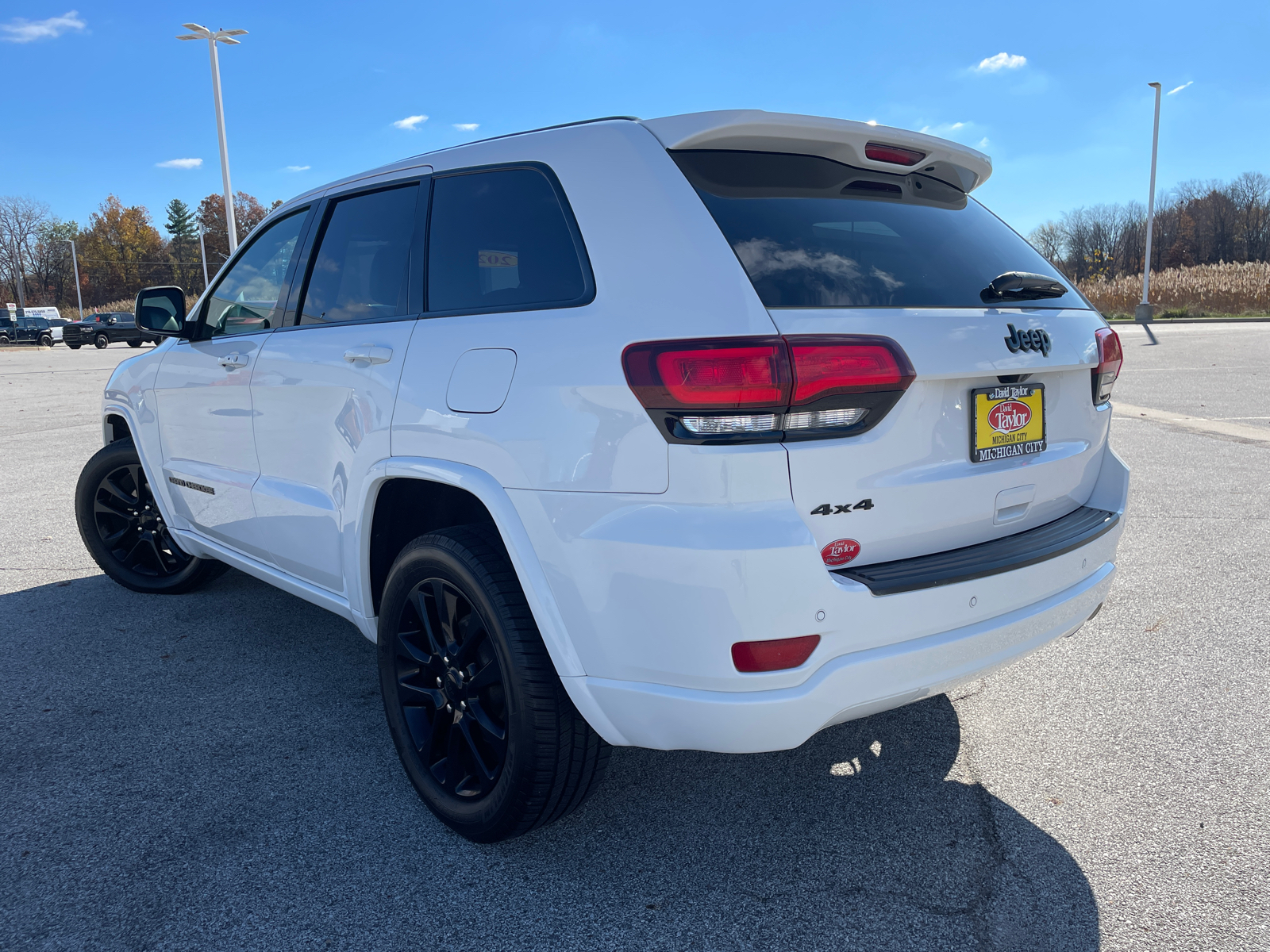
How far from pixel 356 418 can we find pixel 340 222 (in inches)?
35.6

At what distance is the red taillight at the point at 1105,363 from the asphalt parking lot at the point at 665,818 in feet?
3.82

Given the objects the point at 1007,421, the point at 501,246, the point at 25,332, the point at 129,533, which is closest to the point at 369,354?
the point at 501,246

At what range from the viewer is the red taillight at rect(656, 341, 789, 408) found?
185 cm

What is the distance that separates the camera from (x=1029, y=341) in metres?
2.30

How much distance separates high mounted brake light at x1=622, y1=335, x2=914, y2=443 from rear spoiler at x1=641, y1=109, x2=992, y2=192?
1.97ft

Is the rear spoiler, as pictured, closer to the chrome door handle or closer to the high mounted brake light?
the high mounted brake light

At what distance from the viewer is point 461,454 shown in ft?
7.57

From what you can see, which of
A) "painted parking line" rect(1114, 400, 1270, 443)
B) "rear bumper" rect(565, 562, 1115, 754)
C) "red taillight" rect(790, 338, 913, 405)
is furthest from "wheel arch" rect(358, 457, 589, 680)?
"painted parking line" rect(1114, 400, 1270, 443)

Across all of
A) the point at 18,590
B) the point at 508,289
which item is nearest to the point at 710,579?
the point at 508,289

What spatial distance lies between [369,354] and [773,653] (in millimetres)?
1564

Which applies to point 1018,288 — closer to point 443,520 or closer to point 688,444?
point 688,444

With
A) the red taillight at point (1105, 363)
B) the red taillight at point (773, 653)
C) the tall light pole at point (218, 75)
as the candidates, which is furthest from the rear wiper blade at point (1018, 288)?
the tall light pole at point (218, 75)

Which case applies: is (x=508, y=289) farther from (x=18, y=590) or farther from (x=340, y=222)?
(x=18, y=590)

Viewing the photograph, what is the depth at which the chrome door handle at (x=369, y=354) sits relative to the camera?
8.67ft
